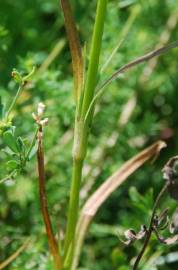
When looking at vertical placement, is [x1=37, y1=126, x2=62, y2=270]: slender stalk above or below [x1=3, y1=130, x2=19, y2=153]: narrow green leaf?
below

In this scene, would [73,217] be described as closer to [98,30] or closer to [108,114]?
[98,30]

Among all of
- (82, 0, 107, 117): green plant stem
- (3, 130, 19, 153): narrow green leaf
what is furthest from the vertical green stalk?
(3, 130, 19, 153): narrow green leaf

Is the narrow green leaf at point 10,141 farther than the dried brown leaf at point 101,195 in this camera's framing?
No

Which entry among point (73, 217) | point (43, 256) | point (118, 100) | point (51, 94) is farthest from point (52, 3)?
point (73, 217)

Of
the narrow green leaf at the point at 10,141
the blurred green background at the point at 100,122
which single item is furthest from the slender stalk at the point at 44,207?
the blurred green background at the point at 100,122

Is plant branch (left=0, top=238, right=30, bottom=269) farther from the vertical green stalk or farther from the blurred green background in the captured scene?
the vertical green stalk

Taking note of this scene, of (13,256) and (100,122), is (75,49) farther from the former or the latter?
(100,122)

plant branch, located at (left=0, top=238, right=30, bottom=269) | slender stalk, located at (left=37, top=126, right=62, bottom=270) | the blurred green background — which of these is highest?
the blurred green background

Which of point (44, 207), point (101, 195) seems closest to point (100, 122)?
point (101, 195)

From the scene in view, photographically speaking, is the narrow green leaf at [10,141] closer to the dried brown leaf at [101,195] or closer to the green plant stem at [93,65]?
the green plant stem at [93,65]
